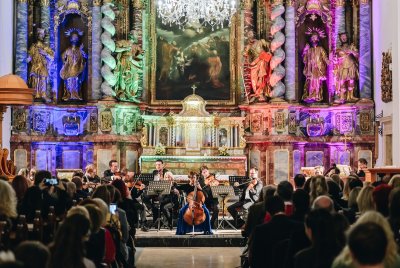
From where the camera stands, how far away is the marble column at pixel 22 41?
2581cm

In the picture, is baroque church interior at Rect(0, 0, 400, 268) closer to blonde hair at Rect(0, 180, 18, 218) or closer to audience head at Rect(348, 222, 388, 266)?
blonde hair at Rect(0, 180, 18, 218)

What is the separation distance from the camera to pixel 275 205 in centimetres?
906

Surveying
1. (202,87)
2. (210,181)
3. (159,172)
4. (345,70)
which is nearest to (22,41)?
(202,87)

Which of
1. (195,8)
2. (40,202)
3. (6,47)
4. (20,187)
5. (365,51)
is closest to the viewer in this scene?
(40,202)

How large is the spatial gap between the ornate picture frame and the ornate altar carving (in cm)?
520

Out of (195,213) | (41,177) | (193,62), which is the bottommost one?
(195,213)

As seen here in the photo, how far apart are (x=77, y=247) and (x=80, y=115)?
21329mm

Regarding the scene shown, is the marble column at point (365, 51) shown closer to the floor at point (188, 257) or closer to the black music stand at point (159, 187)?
the black music stand at point (159, 187)

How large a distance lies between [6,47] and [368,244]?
73.5ft

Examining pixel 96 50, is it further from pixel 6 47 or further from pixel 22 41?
pixel 6 47

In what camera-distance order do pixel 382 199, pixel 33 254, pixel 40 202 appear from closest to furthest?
pixel 33 254
pixel 382 199
pixel 40 202

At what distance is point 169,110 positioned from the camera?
90.0 feet

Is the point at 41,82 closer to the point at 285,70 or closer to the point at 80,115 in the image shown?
the point at 80,115

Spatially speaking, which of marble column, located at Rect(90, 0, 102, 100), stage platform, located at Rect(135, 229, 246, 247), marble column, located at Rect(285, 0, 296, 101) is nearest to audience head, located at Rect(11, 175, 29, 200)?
stage platform, located at Rect(135, 229, 246, 247)
